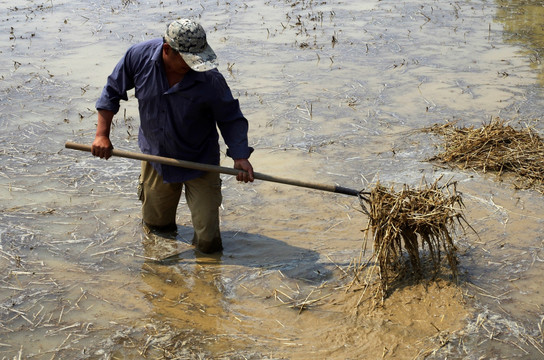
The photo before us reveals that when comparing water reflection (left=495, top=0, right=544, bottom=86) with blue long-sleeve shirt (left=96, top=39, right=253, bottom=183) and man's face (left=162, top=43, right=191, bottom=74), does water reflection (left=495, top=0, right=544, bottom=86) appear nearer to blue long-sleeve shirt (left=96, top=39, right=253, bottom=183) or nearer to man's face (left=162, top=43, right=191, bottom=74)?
blue long-sleeve shirt (left=96, top=39, right=253, bottom=183)

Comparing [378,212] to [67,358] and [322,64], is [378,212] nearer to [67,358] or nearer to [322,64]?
[67,358]

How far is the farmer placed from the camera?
3996 millimetres

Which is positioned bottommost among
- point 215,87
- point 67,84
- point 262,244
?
point 262,244

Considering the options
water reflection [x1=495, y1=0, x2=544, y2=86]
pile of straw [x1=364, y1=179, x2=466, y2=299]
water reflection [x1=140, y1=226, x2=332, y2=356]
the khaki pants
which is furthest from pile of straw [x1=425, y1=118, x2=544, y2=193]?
the khaki pants

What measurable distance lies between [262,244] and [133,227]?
3.45ft

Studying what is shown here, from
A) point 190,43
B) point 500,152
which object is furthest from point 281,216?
point 500,152

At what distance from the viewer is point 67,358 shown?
374cm

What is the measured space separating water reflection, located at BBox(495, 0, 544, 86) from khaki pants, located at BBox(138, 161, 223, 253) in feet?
17.1

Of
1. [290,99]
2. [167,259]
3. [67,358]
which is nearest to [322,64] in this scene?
[290,99]

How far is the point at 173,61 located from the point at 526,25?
841 centimetres

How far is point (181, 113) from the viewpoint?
4203 millimetres

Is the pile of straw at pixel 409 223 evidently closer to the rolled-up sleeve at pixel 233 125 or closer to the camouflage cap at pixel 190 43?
the rolled-up sleeve at pixel 233 125

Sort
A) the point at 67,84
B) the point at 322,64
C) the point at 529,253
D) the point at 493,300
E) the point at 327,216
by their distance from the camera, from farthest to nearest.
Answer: the point at 322,64 < the point at 67,84 < the point at 327,216 < the point at 529,253 < the point at 493,300

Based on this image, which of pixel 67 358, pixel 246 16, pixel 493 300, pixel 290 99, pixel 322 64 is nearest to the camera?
pixel 67 358
